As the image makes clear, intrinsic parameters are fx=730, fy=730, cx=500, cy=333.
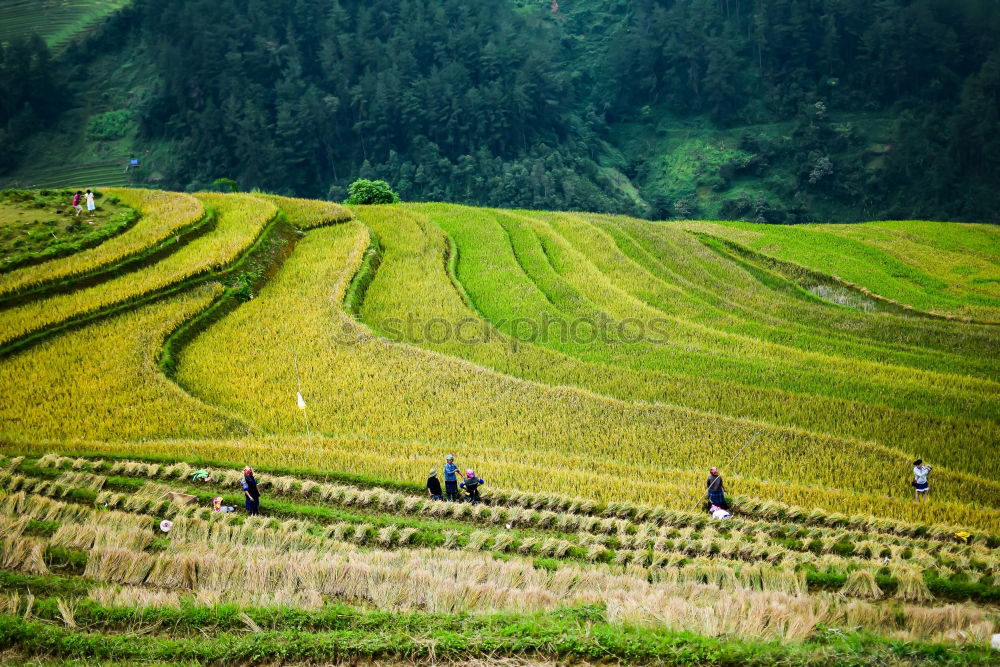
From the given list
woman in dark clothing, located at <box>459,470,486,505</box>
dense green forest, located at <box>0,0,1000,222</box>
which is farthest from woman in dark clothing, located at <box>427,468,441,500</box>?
dense green forest, located at <box>0,0,1000,222</box>

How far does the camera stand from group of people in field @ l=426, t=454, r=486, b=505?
11773mm

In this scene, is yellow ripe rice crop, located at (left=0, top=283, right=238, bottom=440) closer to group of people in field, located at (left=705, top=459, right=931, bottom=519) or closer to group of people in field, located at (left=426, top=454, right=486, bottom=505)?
group of people in field, located at (left=426, top=454, right=486, bottom=505)

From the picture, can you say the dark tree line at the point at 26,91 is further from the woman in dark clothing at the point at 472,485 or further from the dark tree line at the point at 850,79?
the woman in dark clothing at the point at 472,485

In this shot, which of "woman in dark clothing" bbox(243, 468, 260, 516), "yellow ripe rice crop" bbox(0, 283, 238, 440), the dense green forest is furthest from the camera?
the dense green forest

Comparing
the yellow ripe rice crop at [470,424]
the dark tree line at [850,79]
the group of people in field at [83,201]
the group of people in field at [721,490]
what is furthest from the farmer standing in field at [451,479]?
the dark tree line at [850,79]

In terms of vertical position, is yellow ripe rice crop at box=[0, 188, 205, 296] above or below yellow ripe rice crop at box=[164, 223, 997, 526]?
above

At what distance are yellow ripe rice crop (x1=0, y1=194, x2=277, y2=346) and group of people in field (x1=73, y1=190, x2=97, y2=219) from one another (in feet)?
14.1

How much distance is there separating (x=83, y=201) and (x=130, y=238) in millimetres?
5863

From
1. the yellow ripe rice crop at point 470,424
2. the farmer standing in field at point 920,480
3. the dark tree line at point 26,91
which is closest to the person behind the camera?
the farmer standing in field at point 920,480

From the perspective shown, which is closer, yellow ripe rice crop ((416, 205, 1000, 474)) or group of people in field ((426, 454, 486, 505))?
group of people in field ((426, 454, 486, 505))

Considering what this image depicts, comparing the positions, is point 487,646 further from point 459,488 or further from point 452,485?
point 459,488

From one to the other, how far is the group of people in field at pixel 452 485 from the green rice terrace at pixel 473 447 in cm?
37

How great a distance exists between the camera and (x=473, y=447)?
47.1ft

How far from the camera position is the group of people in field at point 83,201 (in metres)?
26.1
